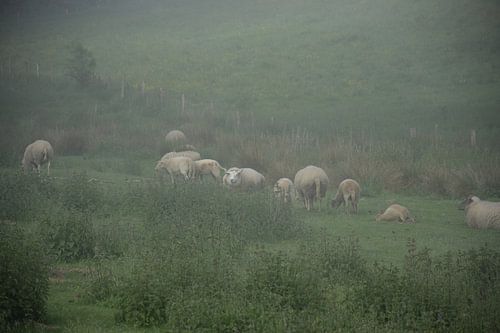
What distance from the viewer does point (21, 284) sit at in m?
9.41

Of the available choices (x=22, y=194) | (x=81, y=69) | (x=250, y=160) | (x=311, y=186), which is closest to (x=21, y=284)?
(x=22, y=194)

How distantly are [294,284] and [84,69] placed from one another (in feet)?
121

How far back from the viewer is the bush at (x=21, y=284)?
9.33m

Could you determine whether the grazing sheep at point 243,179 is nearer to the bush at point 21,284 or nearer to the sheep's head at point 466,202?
the sheep's head at point 466,202

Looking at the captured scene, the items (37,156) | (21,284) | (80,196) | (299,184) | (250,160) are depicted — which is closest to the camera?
(21,284)

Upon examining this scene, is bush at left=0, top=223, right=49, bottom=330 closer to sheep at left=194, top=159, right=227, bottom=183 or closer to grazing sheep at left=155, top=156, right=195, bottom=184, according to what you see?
grazing sheep at left=155, top=156, right=195, bottom=184

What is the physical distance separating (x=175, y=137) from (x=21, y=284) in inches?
937

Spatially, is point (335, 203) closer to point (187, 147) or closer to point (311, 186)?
point (311, 186)

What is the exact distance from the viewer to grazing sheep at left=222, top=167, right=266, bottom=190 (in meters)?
23.0

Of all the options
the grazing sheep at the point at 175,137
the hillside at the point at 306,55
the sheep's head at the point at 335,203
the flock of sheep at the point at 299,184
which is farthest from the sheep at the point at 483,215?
the grazing sheep at the point at 175,137

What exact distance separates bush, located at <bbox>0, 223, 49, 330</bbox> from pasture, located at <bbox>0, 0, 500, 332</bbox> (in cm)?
3

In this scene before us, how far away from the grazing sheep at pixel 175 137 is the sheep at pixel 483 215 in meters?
16.1

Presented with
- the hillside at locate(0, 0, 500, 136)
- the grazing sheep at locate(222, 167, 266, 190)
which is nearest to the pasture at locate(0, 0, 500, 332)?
the hillside at locate(0, 0, 500, 136)

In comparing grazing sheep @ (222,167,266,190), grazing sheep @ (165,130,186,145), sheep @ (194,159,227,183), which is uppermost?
grazing sheep @ (165,130,186,145)
